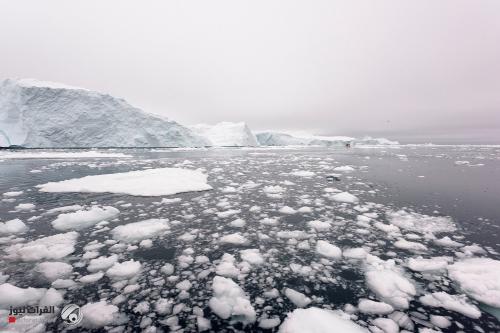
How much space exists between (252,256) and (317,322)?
46.2 inches

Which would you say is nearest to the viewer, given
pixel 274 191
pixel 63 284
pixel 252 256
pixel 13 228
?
pixel 63 284

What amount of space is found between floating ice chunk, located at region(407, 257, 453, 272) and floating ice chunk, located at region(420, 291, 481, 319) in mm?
408

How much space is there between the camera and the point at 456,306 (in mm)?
2078

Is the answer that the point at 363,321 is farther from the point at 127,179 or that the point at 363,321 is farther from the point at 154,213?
the point at 127,179

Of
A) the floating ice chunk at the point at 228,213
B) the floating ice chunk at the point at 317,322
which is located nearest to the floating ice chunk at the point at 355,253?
the floating ice chunk at the point at 317,322

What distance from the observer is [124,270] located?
252 centimetres

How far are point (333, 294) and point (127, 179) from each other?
23.8ft

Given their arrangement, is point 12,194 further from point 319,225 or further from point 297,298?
point 297,298

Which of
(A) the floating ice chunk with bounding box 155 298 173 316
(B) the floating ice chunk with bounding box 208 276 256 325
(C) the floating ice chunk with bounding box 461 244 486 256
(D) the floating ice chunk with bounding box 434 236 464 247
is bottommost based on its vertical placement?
(C) the floating ice chunk with bounding box 461 244 486 256

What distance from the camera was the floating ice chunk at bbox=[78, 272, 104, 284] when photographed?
7.67ft

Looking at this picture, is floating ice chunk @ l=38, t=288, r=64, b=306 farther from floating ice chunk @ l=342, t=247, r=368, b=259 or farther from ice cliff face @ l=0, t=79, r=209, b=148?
ice cliff face @ l=0, t=79, r=209, b=148

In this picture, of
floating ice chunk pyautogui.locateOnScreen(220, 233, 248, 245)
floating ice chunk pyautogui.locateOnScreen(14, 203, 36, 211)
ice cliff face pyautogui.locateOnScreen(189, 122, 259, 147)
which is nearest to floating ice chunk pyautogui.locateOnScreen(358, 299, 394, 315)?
floating ice chunk pyautogui.locateOnScreen(220, 233, 248, 245)

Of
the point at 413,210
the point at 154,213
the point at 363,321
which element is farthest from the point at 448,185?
the point at 154,213

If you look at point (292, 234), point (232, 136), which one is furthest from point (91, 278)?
point (232, 136)
